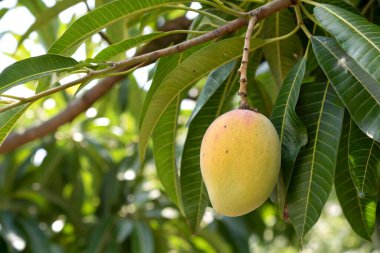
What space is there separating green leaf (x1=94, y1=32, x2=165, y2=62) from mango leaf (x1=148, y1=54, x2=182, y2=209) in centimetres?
13

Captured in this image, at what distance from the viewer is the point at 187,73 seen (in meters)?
1.04

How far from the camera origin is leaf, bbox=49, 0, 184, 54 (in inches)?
39.0

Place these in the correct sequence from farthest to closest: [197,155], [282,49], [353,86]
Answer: [282,49] → [197,155] → [353,86]

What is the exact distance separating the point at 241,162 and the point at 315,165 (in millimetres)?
200

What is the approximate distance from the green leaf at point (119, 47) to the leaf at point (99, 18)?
0.04 m

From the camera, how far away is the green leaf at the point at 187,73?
1029 millimetres

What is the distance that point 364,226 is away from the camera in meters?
1.12

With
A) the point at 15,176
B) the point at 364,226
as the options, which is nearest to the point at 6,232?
the point at 15,176

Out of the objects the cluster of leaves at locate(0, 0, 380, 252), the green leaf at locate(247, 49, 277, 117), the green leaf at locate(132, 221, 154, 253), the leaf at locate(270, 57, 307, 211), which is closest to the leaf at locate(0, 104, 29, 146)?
the cluster of leaves at locate(0, 0, 380, 252)

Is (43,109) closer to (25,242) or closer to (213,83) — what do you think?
(25,242)

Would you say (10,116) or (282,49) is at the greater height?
(10,116)

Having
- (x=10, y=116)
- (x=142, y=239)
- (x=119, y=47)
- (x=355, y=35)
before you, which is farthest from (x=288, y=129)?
(x=142, y=239)

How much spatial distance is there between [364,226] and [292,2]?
40 centimetres

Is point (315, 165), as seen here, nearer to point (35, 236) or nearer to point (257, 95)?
point (257, 95)
